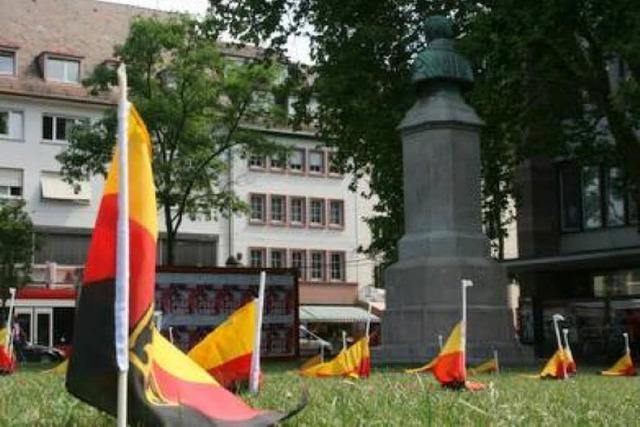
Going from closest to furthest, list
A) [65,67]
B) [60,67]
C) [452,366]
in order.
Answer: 1. [452,366]
2. [60,67]
3. [65,67]

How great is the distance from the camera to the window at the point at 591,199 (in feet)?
121

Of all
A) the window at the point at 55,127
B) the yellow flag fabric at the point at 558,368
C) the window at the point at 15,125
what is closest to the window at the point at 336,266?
the window at the point at 55,127

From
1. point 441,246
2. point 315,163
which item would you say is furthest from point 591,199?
point 315,163

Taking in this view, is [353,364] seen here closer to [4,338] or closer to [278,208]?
[4,338]

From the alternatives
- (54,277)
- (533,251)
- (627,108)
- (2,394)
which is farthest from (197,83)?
(2,394)

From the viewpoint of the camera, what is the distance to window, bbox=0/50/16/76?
53.7 metres

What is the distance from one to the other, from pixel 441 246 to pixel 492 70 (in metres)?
5.67

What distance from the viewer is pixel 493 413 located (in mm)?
6457

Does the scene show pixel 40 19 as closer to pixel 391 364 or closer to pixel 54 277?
pixel 54 277

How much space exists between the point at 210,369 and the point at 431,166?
10634 mm

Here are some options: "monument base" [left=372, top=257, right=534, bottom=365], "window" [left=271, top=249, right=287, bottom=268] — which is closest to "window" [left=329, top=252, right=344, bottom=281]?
"window" [left=271, top=249, right=287, bottom=268]

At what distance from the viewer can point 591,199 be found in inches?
1463

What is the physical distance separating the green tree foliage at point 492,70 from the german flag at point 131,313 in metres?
16.5

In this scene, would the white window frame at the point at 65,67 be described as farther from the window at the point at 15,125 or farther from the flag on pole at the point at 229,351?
the flag on pole at the point at 229,351
